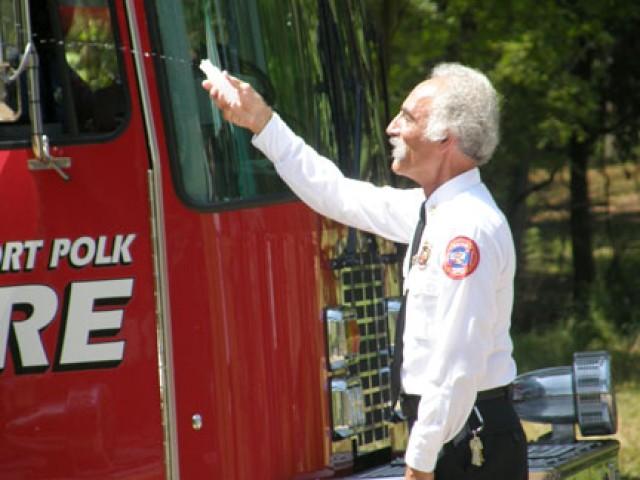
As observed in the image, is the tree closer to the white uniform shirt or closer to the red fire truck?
the red fire truck

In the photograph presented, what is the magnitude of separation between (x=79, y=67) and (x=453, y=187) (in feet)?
3.58

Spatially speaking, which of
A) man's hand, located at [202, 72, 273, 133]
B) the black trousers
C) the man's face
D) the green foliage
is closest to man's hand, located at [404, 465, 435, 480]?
the black trousers

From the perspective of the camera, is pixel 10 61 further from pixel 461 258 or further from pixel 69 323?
pixel 461 258

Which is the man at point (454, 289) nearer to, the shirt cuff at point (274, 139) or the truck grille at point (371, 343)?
the shirt cuff at point (274, 139)

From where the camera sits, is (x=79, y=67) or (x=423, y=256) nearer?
(x=423, y=256)

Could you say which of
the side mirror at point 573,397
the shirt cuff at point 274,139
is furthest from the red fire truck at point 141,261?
the side mirror at point 573,397

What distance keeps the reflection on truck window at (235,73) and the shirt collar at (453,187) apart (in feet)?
2.10

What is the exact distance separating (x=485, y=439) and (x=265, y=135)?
103 cm

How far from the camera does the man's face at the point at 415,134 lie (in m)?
3.32

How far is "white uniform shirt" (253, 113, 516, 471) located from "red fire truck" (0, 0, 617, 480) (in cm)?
53

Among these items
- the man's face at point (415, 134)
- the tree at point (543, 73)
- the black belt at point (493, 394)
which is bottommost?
the black belt at point (493, 394)

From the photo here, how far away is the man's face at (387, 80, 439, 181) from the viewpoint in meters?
3.32

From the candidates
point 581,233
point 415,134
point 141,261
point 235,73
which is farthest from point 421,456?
point 581,233

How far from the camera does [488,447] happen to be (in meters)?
3.33
